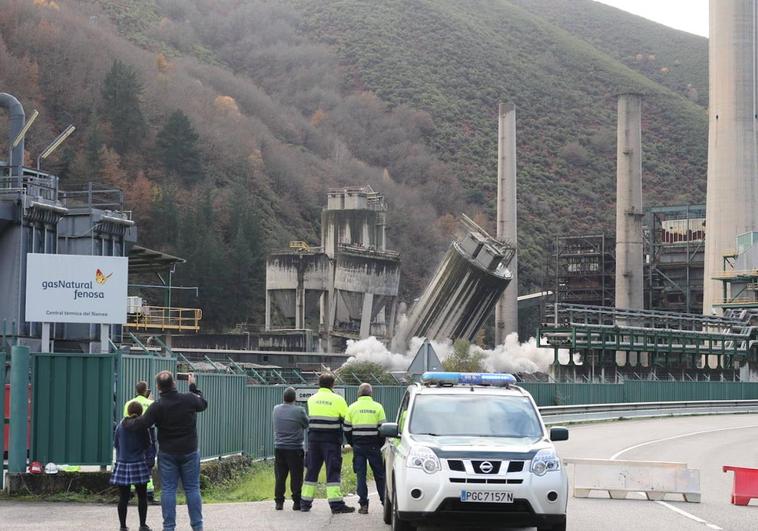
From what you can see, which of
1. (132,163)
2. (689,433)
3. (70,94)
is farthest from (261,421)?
(70,94)

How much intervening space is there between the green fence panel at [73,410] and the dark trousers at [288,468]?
2.42 meters

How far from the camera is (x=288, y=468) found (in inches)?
637

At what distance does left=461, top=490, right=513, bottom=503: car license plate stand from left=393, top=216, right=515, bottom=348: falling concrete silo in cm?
6213

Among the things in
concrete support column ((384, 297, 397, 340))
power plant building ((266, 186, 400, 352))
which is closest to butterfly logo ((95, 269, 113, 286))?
Answer: power plant building ((266, 186, 400, 352))

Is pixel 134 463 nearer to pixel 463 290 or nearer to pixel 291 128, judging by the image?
pixel 463 290

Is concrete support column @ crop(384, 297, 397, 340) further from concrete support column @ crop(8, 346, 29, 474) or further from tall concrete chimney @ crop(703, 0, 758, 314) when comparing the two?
concrete support column @ crop(8, 346, 29, 474)

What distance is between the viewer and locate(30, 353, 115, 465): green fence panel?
16516 mm

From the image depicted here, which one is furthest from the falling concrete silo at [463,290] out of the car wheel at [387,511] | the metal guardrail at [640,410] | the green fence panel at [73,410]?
the car wheel at [387,511]

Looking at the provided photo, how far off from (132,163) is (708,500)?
288 ft

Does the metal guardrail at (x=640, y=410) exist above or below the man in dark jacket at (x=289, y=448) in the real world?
below

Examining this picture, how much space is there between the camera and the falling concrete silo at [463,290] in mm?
75250

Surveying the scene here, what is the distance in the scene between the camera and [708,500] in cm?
1881

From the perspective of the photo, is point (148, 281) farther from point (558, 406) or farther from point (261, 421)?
point (261, 421)

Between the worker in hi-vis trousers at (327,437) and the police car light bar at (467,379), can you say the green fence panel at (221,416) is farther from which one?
the police car light bar at (467,379)
